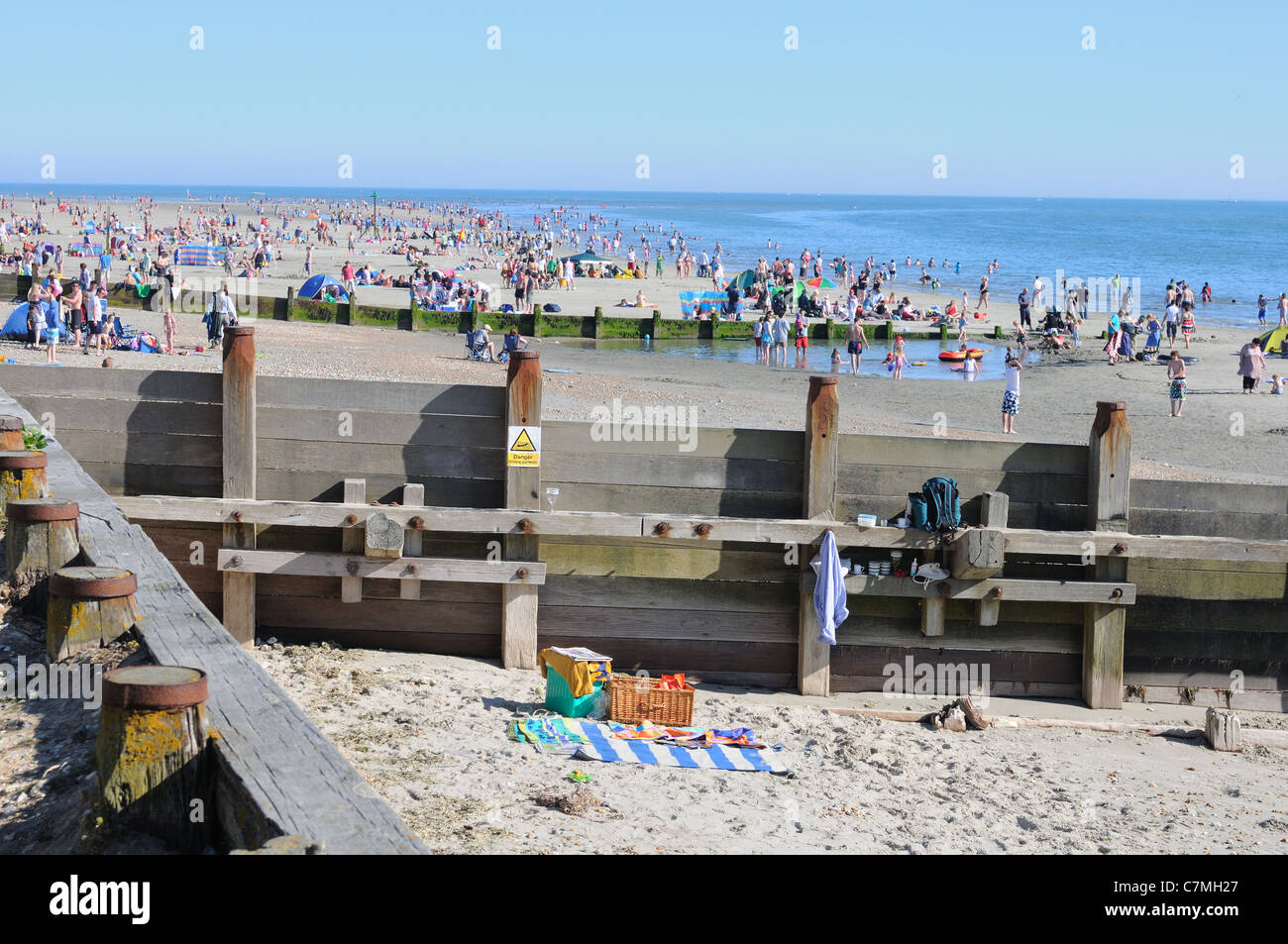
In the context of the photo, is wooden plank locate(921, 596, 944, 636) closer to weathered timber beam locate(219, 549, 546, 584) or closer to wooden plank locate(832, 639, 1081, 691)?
wooden plank locate(832, 639, 1081, 691)

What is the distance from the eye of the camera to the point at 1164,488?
10.1 metres

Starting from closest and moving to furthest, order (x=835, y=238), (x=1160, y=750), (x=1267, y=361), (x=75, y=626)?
(x=75, y=626) < (x=1160, y=750) < (x=1267, y=361) < (x=835, y=238)

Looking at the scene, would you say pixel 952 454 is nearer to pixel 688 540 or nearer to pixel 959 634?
pixel 959 634

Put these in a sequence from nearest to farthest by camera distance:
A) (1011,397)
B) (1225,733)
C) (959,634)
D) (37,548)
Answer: (37,548) < (1225,733) < (959,634) < (1011,397)

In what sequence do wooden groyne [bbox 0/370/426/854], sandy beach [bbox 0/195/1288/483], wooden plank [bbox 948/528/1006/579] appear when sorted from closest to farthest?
wooden groyne [bbox 0/370/426/854], wooden plank [bbox 948/528/1006/579], sandy beach [bbox 0/195/1288/483]

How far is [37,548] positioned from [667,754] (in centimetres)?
388

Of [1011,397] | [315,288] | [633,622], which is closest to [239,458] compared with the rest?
[633,622]

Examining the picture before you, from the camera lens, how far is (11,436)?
743 cm

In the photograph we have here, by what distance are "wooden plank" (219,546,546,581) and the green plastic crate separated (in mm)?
1027

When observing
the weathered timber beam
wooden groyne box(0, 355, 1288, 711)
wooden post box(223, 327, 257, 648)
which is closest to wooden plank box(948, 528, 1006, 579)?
wooden groyne box(0, 355, 1288, 711)

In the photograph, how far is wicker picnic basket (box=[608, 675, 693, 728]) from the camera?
8.55 meters

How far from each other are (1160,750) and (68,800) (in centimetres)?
769
